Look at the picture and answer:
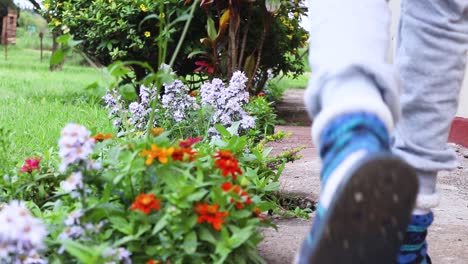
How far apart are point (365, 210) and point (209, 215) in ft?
1.47

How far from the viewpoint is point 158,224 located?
1.34 m

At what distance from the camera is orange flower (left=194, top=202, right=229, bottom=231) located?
1354 mm

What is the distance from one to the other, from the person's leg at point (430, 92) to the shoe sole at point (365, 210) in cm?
54

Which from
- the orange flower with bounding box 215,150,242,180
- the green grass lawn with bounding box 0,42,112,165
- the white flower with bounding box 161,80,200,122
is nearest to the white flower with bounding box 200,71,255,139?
the white flower with bounding box 161,80,200,122

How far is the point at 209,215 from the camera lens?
1.37 metres

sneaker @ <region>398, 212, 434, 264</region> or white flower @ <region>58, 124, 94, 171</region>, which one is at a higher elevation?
white flower @ <region>58, 124, 94, 171</region>

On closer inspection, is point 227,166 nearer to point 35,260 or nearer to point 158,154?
point 158,154

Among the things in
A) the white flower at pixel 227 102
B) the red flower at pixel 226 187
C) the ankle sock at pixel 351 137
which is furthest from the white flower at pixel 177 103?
the ankle sock at pixel 351 137

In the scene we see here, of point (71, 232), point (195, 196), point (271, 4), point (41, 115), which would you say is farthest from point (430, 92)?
point (41, 115)

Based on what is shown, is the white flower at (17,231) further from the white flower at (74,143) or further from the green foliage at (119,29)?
the green foliage at (119,29)

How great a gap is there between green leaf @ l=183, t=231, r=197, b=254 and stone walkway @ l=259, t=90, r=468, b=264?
16.2 inches

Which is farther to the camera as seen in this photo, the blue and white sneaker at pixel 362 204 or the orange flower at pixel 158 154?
the orange flower at pixel 158 154

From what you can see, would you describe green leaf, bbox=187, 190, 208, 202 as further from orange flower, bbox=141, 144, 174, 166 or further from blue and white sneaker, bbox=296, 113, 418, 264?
blue and white sneaker, bbox=296, 113, 418, 264

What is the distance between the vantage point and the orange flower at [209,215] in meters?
1.35
